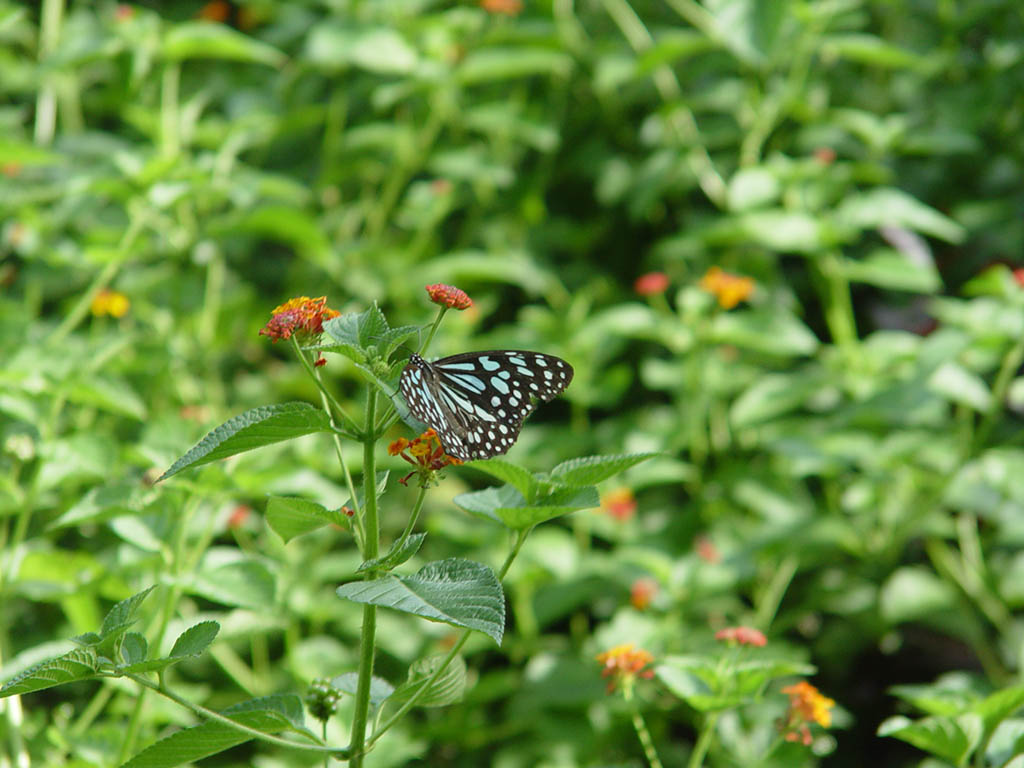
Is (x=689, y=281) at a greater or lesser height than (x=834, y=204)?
lesser

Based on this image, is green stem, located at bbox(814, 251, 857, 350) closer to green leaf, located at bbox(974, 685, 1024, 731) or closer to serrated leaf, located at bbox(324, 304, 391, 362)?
green leaf, located at bbox(974, 685, 1024, 731)

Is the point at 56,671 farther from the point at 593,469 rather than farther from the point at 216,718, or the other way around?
the point at 593,469

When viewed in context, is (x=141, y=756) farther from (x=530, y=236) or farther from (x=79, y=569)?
(x=530, y=236)

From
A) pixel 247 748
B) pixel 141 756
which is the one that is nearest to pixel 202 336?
pixel 247 748

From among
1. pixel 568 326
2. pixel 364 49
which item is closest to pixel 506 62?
pixel 364 49

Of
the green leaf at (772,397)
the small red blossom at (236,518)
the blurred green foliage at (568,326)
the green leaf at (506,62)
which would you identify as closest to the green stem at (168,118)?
the blurred green foliage at (568,326)

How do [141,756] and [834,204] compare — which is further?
[834,204]
